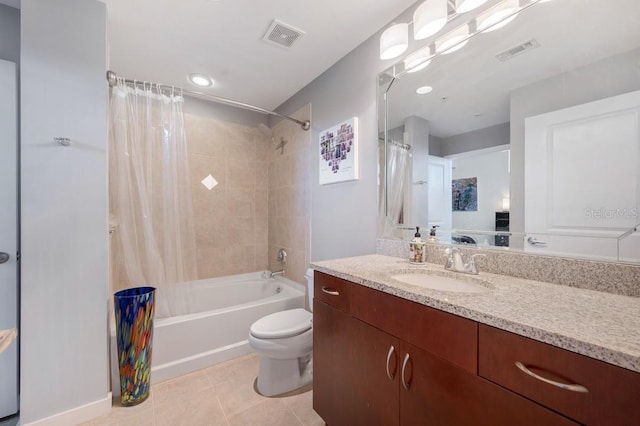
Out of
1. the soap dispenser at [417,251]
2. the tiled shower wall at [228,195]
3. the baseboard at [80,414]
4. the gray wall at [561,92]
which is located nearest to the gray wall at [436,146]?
the gray wall at [561,92]

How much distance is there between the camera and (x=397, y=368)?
94cm

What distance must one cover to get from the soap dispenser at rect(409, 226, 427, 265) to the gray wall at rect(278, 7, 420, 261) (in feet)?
1.18

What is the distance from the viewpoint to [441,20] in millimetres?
1283

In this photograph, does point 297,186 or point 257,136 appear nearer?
point 297,186

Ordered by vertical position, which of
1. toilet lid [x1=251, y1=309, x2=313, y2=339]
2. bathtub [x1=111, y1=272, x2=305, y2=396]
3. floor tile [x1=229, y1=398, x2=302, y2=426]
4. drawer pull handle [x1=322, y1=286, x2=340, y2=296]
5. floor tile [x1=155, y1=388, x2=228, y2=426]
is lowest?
floor tile [x1=229, y1=398, x2=302, y2=426]

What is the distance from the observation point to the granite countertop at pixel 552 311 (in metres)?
0.54

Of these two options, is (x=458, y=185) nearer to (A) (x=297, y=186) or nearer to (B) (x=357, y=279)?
(B) (x=357, y=279)

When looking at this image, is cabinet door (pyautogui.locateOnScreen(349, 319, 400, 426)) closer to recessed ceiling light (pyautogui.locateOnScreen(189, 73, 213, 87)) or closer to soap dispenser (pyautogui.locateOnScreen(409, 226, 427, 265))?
soap dispenser (pyautogui.locateOnScreen(409, 226, 427, 265))

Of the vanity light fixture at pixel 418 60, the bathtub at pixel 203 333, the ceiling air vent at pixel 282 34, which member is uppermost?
the ceiling air vent at pixel 282 34

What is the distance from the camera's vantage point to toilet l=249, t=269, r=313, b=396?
5.28 ft

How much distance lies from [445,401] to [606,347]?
1.51 ft

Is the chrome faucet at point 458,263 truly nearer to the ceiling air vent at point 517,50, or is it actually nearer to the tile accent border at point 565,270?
the tile accent border at point 565,270

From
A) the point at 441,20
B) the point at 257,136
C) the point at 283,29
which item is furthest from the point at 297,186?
the point at 441,20

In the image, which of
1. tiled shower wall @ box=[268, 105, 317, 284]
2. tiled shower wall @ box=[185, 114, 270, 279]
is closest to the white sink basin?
tiled shower wall @ box=[268, 105, 317, 284]
